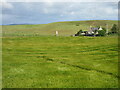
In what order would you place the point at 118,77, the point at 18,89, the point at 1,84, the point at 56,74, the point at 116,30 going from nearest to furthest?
the point at 18,89, the point at 1,84, the point at 118,77, the point at 56,74, the point at 116,30

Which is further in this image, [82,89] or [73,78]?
[73,78]

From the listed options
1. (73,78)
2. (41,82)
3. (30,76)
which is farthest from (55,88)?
(30,76)

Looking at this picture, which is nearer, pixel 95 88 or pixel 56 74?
pixel 95 88

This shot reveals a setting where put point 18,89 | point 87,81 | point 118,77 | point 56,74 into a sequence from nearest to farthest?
point 18,89, point 87,81, point 118,77, point 56,74

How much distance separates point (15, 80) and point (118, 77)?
969cm

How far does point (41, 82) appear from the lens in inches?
484

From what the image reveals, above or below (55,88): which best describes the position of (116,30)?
above

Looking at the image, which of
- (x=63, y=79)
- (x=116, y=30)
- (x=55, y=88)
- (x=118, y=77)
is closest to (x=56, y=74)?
(x=63, y=79)

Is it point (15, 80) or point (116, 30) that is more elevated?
point (116, 30)

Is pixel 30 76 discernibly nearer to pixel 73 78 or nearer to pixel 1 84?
pixel 1 84

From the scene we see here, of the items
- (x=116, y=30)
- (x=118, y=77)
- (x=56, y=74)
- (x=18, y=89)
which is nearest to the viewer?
(x=18, y=89)

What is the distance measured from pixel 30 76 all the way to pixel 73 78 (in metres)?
4.21

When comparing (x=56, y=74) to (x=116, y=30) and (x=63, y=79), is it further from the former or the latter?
(x=116, y=30)

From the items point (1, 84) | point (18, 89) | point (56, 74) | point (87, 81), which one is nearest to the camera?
point (18, 89)
